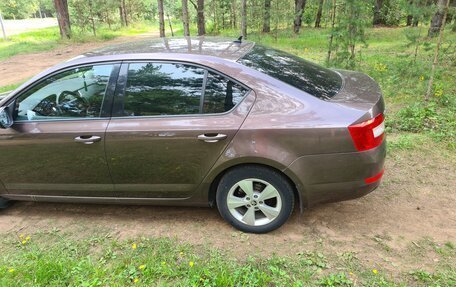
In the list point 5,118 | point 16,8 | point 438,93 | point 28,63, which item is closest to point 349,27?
point 438,93

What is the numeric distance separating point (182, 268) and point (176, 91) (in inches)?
57.9

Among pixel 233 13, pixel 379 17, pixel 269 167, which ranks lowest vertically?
pixel 379 17

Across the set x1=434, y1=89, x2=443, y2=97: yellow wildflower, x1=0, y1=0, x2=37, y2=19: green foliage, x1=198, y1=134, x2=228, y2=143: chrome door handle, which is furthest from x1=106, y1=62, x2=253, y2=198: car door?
x1=0, y1=0, x2=37, y2=19: green foliage

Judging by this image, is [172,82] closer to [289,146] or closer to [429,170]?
[289,146]

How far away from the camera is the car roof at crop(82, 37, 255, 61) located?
3252mm

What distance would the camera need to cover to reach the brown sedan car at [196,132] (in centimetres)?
284

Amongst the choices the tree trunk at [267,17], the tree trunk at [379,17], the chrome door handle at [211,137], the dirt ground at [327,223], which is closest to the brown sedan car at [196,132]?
the chrome door handle at [211,137]

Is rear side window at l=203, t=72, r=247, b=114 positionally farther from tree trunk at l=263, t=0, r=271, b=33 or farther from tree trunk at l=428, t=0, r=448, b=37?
tree trunk at l=263, t=0, r=271, b=33

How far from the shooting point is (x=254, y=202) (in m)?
3.09

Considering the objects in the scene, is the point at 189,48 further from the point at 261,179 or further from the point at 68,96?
the point at 261,179

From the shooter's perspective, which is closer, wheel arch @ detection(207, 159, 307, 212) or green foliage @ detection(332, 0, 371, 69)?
wheel arch @ detection(207, 159, 307, 212)

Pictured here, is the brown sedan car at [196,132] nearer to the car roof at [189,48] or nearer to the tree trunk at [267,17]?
the car roof at [189,48]

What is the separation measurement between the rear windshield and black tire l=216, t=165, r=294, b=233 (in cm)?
77

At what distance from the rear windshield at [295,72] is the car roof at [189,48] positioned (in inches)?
5.0
